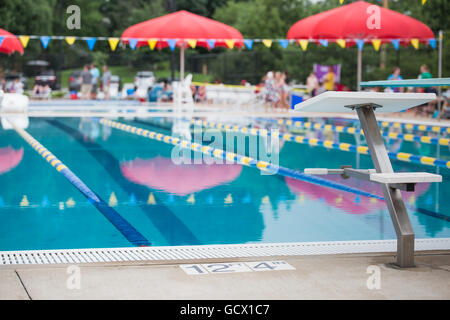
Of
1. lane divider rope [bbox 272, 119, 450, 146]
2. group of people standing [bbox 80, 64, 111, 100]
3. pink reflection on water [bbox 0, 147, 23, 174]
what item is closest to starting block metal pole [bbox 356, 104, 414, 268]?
pink reflection on water [bbox 0, 147, 23, 174]

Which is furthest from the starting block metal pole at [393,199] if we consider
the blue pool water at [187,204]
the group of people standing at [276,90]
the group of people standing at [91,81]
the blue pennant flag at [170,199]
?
the group of people standing at [91,81]

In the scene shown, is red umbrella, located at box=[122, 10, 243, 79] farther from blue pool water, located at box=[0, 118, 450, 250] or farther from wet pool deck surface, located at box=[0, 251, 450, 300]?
wet pool deck surface, located at box=[0, 251, 450, 300]

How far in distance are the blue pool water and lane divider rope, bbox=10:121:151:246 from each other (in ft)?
0.19

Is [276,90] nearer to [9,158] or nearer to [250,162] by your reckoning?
[250,162]

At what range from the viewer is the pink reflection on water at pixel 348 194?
7078 millimetres

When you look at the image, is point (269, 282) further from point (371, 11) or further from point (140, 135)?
point (371, 11)

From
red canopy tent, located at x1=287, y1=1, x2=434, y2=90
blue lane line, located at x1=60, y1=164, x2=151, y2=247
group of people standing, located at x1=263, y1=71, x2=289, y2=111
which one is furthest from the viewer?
group of people standing, located at x1=263, y1=71, x2=289, y2=111

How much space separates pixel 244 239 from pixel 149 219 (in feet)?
3.80

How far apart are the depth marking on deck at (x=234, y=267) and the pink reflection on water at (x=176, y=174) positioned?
344cm

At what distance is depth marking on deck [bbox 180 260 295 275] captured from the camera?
4195 millimetres

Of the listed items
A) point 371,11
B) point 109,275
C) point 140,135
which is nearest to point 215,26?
point 371,11

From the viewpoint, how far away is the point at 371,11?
20312mm

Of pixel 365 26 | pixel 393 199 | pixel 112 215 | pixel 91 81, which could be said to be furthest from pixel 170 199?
pixel 91 81

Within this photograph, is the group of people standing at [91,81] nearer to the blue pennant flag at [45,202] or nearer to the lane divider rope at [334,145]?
the lane divider rope at [334,145]
